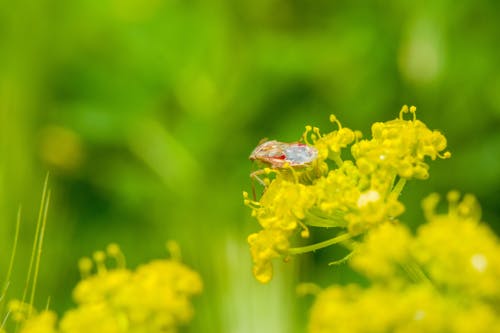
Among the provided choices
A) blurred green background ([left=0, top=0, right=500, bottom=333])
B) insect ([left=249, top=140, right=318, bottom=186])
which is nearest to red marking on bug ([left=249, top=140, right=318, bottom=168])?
insect ([left=249, top=140, right=318, bottom=186])

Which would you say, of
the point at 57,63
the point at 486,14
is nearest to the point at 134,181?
the point at 57,63

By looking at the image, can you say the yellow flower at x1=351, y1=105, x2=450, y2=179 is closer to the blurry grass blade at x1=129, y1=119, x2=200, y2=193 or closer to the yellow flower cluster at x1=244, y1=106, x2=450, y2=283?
the yellow flower cluster at x1=244, y1=106, x2=450, y2=283

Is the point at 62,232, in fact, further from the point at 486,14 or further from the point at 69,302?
the point at 486,14

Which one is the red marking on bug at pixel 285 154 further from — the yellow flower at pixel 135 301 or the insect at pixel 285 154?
the yellow flower at pixel 135 301

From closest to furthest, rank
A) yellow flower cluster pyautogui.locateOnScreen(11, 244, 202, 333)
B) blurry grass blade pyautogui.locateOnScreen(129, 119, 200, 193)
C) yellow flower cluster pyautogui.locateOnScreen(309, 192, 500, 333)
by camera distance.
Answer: yellow flower cluster pyautogui.locateOnScreen(309, 192, 500, 333) → yellow flower cluster pyautogui.locateOnScreen(11, 244, 202, 333) → blurry grass blade pyautogui.locateOnScreen(129, 119, 200, 193)

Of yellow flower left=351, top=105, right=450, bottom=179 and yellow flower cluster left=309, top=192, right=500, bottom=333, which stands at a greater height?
yellow flower left=351, top=105, right=450, bottom=179

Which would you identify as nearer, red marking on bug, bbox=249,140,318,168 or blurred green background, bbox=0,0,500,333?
red marking on bug, bbox=249,140,318,168

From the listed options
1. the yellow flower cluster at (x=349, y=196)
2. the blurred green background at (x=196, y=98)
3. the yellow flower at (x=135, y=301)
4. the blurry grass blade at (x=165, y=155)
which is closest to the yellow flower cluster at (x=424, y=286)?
the yellow flower cluster at (x=349, y=196)

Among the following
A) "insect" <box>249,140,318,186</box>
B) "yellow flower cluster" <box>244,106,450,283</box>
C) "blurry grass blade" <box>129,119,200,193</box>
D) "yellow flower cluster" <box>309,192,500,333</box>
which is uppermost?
"blurry grass blade" <box>129,119,200,193</box>

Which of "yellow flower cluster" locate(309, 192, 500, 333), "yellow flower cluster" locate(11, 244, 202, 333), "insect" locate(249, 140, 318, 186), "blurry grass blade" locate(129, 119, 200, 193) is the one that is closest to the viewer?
"yellow flower cluster" locate(309, 192, 500, 333)

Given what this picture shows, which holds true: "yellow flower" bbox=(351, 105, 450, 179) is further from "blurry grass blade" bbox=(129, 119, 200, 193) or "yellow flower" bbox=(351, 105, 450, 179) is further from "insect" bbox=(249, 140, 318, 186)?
"blurry grass blade" bbox=(129, 119, 200, 193)
